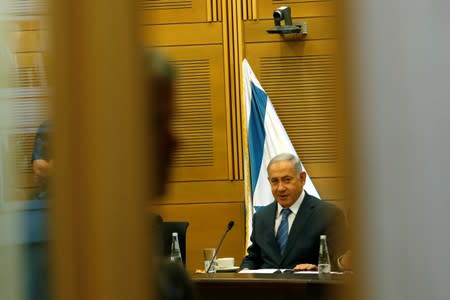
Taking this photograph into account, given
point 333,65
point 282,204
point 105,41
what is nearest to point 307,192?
point 333,65

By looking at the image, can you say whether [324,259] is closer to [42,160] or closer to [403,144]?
[403,144]

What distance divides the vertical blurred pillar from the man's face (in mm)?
188

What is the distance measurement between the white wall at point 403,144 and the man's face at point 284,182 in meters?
0.13

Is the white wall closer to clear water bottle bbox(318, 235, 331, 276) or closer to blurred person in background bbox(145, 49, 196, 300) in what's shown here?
clear water bottle bbox(318, 235, 331, 276)

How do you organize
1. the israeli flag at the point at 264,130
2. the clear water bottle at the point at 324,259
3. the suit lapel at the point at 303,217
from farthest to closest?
the israeli flag at the point at 264,130 → the suit lapel at the point at 303,217 → the clear water bottle at the point at 324,259

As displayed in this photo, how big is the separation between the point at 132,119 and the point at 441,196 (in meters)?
0.28

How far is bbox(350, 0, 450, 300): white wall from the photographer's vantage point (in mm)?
828

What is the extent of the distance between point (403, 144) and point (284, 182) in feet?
5.76

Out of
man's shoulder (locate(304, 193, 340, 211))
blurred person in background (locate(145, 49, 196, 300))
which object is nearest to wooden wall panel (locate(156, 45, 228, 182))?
blurred person in background (locate(145, 49, 196, 300))

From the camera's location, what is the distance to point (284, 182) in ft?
8.49

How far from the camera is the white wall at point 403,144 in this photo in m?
0.83

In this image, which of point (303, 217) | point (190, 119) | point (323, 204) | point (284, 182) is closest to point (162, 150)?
point (190, 119)

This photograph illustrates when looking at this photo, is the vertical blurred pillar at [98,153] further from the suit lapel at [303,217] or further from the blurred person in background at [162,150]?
the suit lapel at [303,217]

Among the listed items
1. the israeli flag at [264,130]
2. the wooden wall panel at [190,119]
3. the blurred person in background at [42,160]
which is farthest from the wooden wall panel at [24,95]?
the israeli flag at [264,130]
